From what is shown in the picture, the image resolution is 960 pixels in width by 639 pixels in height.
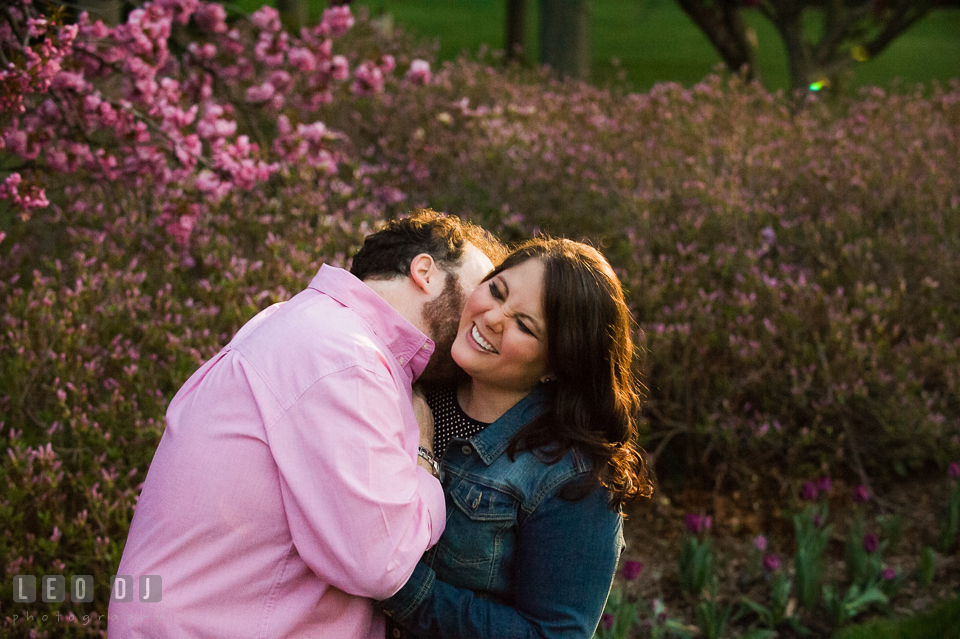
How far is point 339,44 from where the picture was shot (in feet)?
29.4

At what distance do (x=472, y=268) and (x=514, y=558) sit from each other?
2.52ft

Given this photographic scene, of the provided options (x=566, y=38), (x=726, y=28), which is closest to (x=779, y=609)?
(x=726, y=28)

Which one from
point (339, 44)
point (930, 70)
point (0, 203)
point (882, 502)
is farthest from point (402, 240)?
point (930, 70)

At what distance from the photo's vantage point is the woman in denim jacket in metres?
1.91

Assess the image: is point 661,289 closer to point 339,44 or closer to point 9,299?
point 9,299

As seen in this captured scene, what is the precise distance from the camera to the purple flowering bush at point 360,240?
10.7 feet

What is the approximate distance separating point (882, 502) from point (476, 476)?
2770mm

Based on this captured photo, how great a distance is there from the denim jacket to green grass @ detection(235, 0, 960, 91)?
10430 millimetres

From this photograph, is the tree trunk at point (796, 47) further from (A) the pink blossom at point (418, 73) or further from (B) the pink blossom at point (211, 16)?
(B) the pink blossom at point (211, 16)

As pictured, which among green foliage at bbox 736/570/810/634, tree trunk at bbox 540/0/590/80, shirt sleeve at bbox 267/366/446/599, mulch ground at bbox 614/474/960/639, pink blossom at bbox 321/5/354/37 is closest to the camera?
shirt sleeve at bbox 267/366/446/599

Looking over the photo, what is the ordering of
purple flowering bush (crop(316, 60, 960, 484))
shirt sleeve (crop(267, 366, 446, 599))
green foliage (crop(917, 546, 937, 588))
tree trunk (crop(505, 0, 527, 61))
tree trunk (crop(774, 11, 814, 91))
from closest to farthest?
shirt sleeve (crop(267, 366, 446, 599))
green foliage (crop(917, 546, 937, 588))
purple flowering bush (crop(316, 60, 960, 484))
tree trunk (crop(774, 11, 814, 91))
tree trunk (crop(505, 0, 527, 61))

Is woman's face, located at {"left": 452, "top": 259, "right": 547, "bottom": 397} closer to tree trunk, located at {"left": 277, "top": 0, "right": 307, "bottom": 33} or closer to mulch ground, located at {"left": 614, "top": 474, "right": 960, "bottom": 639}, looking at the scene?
mulch ground, located at {"left": 614, "top": 474, "right": 960, "bottom": 639}

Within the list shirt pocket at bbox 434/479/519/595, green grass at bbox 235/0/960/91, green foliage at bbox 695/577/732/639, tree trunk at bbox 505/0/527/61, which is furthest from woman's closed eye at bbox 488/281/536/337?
tree trunk at bbox 505/0/527/61

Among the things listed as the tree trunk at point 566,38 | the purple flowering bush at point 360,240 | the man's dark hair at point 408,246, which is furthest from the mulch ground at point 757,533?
the tree trunk at point 566,38
